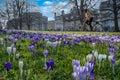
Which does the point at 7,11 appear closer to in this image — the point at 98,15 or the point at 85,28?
the point at 98,15

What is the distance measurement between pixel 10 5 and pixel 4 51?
69652 mm

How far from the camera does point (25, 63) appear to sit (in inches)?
158

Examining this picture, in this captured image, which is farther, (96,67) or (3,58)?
(3,58)

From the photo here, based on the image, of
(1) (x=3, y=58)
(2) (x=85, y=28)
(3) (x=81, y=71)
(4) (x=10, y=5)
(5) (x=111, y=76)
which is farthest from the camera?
(4) (x=10, y=5)

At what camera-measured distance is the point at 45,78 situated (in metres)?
3.15

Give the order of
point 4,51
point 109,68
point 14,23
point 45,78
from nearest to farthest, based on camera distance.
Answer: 1. point 45,78
2. point 109,68
3. point 4,51
4. point 14,23

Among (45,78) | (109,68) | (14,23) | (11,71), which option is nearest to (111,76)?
(109,68)

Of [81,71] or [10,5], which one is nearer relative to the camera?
[81,71]

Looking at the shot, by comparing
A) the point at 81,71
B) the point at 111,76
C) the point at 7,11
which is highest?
the point at 7,11

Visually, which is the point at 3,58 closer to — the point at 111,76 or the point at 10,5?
the point at 111,76

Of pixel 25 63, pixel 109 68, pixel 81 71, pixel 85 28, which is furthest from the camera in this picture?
pixel 85 28

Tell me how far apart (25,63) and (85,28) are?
1039 inches

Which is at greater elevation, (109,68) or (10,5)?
(10,5)

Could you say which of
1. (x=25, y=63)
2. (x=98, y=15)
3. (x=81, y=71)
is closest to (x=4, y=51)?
(x=25, y=63)
